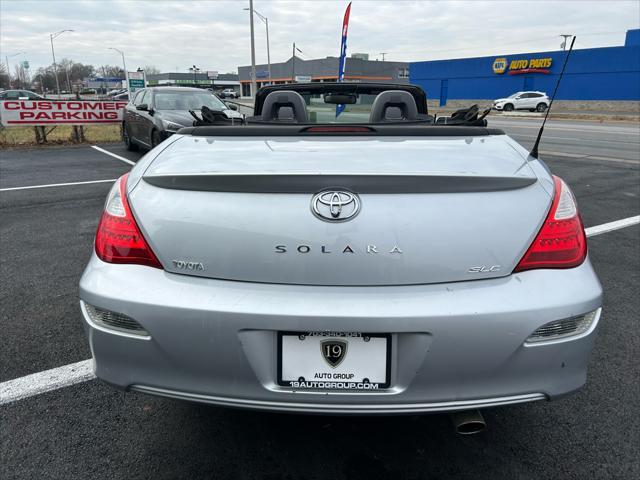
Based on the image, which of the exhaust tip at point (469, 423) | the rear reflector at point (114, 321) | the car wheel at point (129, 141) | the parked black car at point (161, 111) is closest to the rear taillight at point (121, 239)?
the rear reflector at point (114, 321)

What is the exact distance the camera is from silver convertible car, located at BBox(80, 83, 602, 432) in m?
1.59

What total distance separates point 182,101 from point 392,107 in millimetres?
8606

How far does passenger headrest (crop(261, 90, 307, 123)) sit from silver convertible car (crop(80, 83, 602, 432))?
5.49ft

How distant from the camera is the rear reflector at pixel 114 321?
1.67m

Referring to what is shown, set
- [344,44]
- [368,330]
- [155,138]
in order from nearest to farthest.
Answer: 1. [368,330]
2. [344,44]
3. [155,138]

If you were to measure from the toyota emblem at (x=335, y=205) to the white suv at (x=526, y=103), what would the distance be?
3732cm

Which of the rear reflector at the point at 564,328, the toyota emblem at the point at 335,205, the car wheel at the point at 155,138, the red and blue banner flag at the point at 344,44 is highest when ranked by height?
the red and blue banner flag at the point at 344,44

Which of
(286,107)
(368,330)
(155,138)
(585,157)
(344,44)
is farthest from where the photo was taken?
(585,157)

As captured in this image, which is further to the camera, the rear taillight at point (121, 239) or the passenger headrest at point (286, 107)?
the passenger headrest at point (286, 107)

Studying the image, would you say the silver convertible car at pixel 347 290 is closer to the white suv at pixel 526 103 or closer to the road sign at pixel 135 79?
the road sign at pixel 135 79

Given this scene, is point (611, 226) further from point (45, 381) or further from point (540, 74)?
point (540, 74)

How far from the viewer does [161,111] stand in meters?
10.3

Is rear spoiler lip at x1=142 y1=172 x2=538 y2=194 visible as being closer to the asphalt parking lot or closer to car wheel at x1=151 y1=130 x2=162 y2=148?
the asphalt parking lot

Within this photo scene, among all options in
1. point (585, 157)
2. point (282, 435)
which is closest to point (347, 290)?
point (282, 435)
